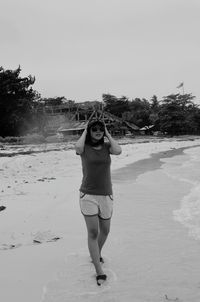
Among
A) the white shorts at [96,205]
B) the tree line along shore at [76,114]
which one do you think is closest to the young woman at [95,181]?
the white shorts at [96,205]

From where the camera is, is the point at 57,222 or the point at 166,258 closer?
the point at 166,258

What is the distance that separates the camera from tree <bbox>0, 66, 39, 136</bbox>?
126 ft

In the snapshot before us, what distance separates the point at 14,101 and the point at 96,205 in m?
36.7

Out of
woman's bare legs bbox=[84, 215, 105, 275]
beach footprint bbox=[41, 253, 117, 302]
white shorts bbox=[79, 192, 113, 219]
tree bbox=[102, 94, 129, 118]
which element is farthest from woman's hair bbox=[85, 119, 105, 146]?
tree bbox=[102, 94, 129, 118]

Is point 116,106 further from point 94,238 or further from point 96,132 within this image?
point 94,238

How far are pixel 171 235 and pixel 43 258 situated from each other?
2181mm

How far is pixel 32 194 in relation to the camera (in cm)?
1032

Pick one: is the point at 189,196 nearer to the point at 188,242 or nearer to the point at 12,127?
the point at 188,242

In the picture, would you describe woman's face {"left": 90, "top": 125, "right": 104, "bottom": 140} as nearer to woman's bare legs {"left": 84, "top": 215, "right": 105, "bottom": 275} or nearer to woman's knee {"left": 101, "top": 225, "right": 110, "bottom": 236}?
woman's bare legs {"left": 84, "top": 215, "right": 105, "bottom": 275}

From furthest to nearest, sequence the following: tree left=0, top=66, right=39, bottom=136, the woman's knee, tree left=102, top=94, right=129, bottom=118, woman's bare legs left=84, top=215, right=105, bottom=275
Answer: tree left=102, top=94, right=129, bottom=118 < tree left=0, top=66, right=39, bottom=136 < the woman's knee < woman's bare legs left=84, top=215, right=105, bottom=275

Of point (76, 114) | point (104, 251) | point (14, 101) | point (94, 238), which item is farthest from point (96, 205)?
point (76, 114)

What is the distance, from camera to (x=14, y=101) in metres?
39.9

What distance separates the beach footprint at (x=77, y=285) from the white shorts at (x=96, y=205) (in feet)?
2.26

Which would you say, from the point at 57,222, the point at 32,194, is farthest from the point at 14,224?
the point at 32,194
